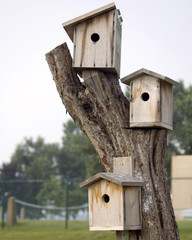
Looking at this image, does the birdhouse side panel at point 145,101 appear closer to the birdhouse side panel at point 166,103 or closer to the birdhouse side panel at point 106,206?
the birdhouse side panel at point 166,103

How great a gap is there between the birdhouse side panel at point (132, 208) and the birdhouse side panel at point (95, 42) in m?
1.68

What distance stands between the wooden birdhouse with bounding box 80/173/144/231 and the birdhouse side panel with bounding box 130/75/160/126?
0.77 metres

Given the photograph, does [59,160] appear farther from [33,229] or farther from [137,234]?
[137,234]

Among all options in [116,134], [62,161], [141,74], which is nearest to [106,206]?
[116,134]

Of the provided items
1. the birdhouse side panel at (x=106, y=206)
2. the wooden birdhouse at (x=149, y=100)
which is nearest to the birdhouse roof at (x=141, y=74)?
the wooden birdhouse at (x=149, y=100)

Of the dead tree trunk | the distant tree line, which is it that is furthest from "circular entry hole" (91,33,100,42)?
the distant tree line

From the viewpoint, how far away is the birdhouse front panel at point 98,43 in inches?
262

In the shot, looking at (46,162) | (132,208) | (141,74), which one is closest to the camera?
(132,208)

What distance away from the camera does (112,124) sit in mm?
6516

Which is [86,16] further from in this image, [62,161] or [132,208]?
[62,161]

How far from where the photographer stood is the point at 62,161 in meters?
48.7

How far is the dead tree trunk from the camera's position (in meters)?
6.11

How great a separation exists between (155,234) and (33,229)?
10.6m

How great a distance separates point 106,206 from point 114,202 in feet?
0.45
